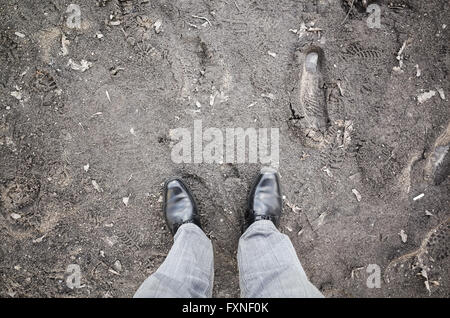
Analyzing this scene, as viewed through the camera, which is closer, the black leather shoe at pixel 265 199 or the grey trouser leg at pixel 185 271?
the grey trouser leg at pixel 185 271

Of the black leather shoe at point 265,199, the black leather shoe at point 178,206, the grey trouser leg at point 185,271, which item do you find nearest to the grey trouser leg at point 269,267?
the black leather shoe at point 265,199

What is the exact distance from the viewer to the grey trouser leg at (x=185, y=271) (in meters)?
1.88

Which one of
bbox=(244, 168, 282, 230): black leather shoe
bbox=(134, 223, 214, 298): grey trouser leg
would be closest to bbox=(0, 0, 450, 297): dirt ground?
bbox=(244, 168, 282, 230): black leather shoe

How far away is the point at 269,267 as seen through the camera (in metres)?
2.01

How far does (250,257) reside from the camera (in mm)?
2135

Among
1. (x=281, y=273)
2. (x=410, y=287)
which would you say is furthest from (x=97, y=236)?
(x=410, y=287)

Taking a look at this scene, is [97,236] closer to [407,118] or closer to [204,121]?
[204,121]

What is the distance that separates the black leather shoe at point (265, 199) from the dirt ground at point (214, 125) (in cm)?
9

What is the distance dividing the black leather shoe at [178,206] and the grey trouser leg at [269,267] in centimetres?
38

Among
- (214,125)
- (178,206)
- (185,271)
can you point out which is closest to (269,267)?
(185,271)

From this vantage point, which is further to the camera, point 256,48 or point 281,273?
point 256,48

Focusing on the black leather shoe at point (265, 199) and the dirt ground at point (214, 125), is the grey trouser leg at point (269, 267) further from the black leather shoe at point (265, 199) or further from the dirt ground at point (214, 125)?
the dirt ground at point (214, 125)

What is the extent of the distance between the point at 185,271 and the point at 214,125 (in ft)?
3.22
